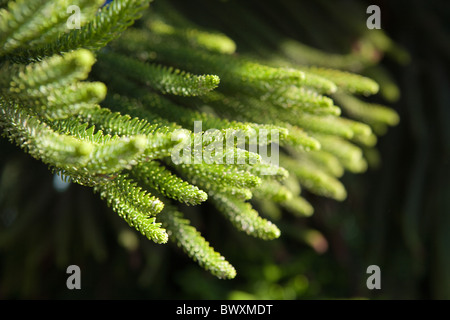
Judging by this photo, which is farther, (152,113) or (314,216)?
(314,216)

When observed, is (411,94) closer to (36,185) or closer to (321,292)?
(321,292)

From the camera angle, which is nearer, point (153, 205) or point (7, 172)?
point (153, 205)

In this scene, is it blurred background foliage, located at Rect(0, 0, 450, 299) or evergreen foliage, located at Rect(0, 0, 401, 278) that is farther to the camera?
blurred background foliage, located at Rect(0, 0, 450, 299)

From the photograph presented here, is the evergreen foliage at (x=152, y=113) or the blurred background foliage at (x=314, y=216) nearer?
the evergreen foliage at (x=152, y=113)

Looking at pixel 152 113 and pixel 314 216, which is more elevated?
pixel 314 216

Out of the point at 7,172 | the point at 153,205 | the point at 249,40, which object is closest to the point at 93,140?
the point at 153,205
